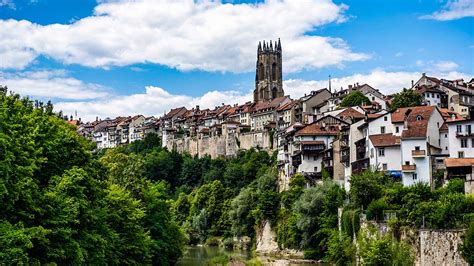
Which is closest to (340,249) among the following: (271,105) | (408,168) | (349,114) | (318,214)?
(318,214)

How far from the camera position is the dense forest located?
19.6 metres

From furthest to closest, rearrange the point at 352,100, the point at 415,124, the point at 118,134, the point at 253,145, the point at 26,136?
the point at 118,134
the point at 253,145
the point at 352,100
the point at 415,124
the point at 26,136

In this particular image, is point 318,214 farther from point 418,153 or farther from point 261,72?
point 261,72

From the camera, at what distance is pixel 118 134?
15012 centimetres

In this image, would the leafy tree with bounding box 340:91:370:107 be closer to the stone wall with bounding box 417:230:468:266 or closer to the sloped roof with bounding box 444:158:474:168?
the sloped roof with bounding box 444:158:474:168

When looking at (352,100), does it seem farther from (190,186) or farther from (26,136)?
(26,136)

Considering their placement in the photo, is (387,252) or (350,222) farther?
(350,222)

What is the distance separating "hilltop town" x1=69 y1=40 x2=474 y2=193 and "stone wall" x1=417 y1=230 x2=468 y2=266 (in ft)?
23.9

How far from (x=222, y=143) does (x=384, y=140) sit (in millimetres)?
60748

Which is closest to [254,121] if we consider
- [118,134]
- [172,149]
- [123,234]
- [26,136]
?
[172,149]

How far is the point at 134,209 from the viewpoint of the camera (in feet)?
112

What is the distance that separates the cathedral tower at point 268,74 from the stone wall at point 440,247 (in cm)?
9724

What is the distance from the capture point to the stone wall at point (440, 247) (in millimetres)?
30578

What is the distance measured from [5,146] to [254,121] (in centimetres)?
9554
